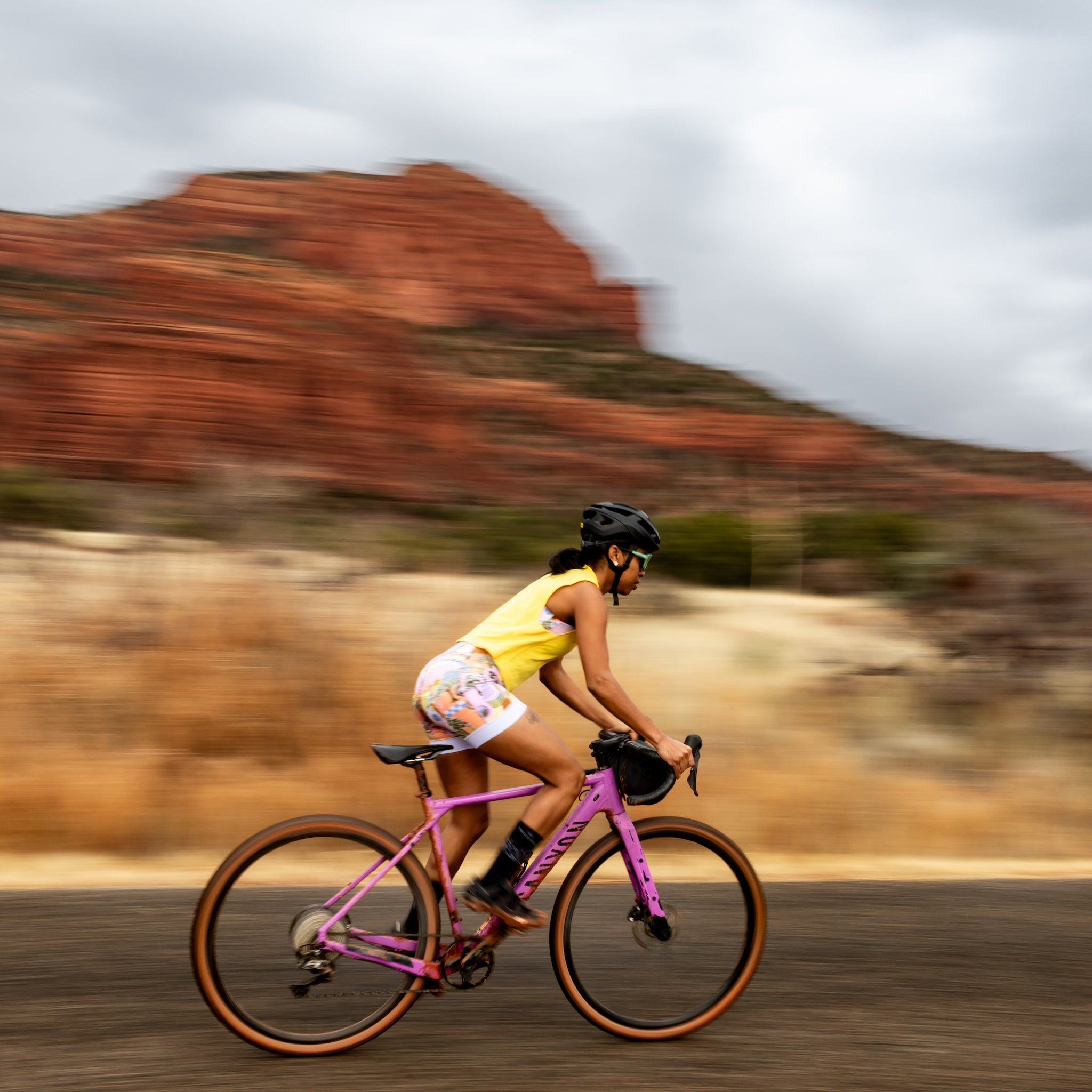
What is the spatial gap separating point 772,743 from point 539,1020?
4733 millimetres

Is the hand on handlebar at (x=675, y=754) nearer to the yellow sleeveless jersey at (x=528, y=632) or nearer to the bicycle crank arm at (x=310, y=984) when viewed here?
the yellow sleeveless jersey at (x=528, y=632)

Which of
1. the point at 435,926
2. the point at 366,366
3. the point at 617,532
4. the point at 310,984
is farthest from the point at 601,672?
the point at 366,366

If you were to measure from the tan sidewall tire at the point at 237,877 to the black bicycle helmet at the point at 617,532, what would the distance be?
1181 mm

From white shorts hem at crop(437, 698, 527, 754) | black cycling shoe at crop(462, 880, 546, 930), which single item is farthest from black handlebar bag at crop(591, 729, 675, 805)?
black cycling shoe at crop(462, 880, 546, 930)

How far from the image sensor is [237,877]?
4012 millimetres

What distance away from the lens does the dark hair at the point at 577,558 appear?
14.2 feet

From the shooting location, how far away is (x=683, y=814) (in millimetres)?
7957

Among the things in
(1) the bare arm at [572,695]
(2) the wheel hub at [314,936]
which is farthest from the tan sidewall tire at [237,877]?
(1) the bare arm at [572,695]

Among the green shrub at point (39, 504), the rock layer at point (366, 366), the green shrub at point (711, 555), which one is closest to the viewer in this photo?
the green shrub at point (39, 504)

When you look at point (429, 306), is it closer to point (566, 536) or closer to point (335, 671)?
point (566, 536)

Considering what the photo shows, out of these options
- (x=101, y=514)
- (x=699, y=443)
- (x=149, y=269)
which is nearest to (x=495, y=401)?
(x=699, y=443)

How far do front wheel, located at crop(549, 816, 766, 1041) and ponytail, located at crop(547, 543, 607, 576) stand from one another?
0.94m

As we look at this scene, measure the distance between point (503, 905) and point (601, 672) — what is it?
87cm

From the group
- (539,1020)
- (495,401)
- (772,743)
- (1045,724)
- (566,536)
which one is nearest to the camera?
(539,1020)
